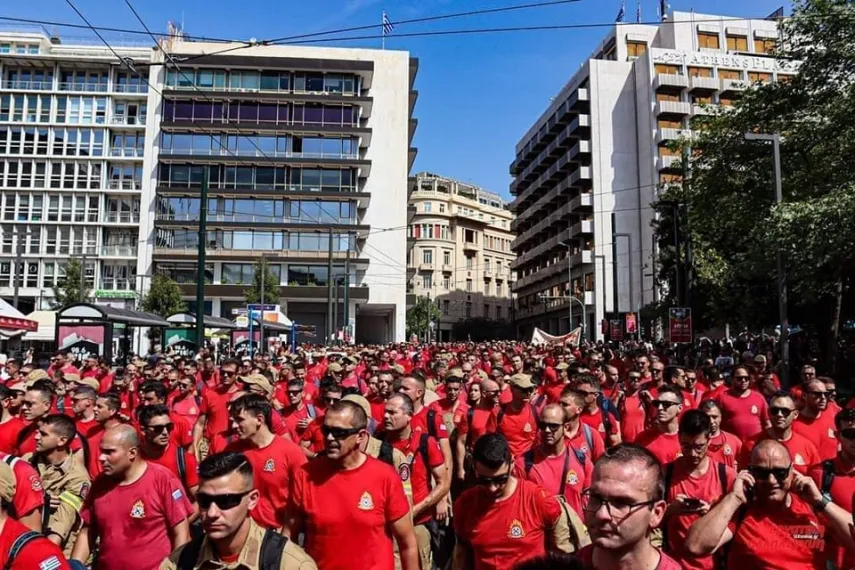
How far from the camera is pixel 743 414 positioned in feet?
25.2

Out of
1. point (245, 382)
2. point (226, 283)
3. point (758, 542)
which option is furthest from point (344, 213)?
point (758, 542)

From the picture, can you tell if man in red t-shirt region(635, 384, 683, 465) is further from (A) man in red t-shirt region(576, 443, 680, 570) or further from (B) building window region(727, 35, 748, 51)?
(B) building window region(727, 35, 748, 51)

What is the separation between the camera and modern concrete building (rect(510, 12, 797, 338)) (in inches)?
2239

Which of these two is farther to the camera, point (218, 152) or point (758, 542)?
point (218, 152)

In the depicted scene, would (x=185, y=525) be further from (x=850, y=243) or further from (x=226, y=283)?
(x=226, y=283)

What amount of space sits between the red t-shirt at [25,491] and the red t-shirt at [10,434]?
2.45 meters

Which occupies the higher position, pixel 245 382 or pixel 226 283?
pixel 226 283

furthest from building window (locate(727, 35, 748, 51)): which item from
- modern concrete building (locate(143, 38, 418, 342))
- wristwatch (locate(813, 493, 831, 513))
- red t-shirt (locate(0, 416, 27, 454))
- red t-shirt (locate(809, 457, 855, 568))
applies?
wristwatch (locate(813, 493, 831, 513))

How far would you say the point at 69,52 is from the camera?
6259 centimetres

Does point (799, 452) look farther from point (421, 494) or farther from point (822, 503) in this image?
point (421, 494)

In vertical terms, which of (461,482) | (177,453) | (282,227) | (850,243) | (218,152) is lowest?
(461,482)

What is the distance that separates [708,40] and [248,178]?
126 ft

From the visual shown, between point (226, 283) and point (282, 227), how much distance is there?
601cm

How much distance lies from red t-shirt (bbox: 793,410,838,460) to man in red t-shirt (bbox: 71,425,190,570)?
4.95m
